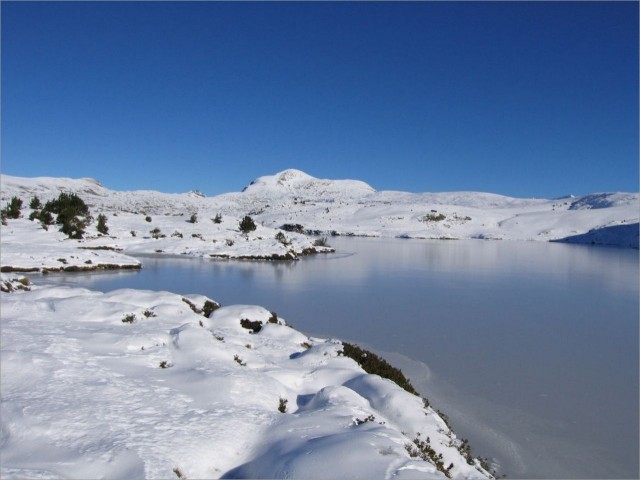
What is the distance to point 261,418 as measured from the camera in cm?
589

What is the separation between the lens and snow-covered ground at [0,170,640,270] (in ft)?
101

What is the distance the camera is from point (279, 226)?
84.9 m

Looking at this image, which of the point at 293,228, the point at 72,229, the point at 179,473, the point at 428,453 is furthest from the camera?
the point at 293,228

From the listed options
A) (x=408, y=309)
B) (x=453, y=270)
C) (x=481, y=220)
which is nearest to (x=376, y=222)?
(x=481, y=220)

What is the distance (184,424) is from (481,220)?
94868mm

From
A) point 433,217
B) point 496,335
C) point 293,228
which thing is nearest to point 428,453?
point 496,335

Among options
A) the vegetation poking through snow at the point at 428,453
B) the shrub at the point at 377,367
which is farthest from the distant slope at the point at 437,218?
the vegetation poking through snow at the point at 428,453

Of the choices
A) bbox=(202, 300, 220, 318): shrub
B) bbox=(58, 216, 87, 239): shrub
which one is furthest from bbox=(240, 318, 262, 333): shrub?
bbox=(58, 216, 87, 239): shrub

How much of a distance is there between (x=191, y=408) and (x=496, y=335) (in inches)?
403

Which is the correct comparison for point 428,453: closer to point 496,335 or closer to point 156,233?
point 496,335

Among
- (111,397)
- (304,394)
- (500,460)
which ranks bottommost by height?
(500,460)

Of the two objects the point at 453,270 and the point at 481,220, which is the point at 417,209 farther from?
the point at 453,270

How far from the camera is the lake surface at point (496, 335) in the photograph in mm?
7316

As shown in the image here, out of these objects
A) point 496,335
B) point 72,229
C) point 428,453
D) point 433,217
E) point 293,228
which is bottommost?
point 496,335
